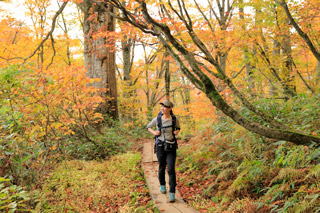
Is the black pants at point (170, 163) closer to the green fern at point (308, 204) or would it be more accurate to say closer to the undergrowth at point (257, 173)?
the undergrowth at point (257, 173)

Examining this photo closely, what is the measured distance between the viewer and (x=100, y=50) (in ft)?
36.9

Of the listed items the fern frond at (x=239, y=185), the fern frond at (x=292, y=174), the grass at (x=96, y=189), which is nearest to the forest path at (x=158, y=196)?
the grass at (x=96, y=189)

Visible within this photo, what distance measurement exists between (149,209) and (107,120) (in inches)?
277

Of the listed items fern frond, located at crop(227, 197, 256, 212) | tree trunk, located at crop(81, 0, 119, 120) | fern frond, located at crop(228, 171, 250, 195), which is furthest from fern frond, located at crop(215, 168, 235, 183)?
tree trunk, located at crop(81, 0, 119, 120)

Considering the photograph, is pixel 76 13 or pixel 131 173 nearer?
pixel 131 173

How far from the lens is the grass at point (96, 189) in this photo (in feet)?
15.1

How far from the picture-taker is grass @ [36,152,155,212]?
460 cm

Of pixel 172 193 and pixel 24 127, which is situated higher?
pixel 24 127

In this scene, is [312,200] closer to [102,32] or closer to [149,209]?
[149,209]

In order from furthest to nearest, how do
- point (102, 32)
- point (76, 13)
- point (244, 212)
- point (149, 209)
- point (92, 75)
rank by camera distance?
1. point (76, 13)
2. point (92, 75)
3. point (102, 32)
4. point (149, 209)
5. point (244, 212)

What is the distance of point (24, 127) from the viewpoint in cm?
466

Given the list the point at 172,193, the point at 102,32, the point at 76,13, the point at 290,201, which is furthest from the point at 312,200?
the point at 76,13

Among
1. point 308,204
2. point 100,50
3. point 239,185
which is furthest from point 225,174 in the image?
point 100,50

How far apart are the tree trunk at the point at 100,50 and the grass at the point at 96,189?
4826mm
